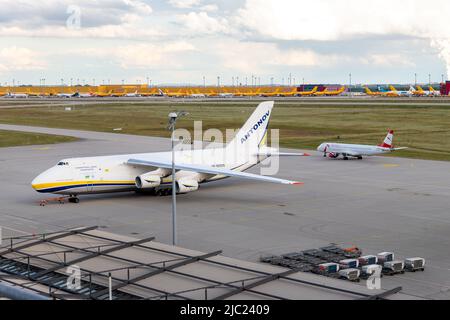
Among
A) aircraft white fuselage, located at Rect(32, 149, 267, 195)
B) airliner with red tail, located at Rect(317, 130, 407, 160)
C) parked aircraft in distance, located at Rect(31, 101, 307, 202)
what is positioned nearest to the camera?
aircraft white fuselage, located at Rect(32, 149, 267, 195)

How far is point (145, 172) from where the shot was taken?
Result: 61906 millimetres

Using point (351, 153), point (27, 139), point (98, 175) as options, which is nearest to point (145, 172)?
point (98, 175)

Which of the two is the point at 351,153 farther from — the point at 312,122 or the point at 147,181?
the point at 312,122

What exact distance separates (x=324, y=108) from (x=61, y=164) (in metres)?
135

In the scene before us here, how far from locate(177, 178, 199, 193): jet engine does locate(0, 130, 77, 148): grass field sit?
5661 cm

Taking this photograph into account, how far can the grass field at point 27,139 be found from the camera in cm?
11181

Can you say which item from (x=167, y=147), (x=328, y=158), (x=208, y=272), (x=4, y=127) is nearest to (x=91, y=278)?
(x=208, y=272)

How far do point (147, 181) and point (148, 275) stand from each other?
117 feet

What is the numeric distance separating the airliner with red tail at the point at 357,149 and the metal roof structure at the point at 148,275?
197 feet

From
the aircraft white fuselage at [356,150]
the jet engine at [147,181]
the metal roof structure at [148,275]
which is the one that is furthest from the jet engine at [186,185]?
the aircraft white fuselage at [356,150]

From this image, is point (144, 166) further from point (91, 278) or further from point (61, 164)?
point (91, 278)

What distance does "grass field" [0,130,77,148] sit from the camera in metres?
112

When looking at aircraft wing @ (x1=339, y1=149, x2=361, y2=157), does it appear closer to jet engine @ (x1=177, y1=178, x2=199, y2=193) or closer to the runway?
the runway

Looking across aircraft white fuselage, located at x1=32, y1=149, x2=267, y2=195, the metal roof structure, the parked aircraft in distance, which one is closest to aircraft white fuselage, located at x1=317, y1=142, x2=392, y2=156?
the parked aircraft in distance
